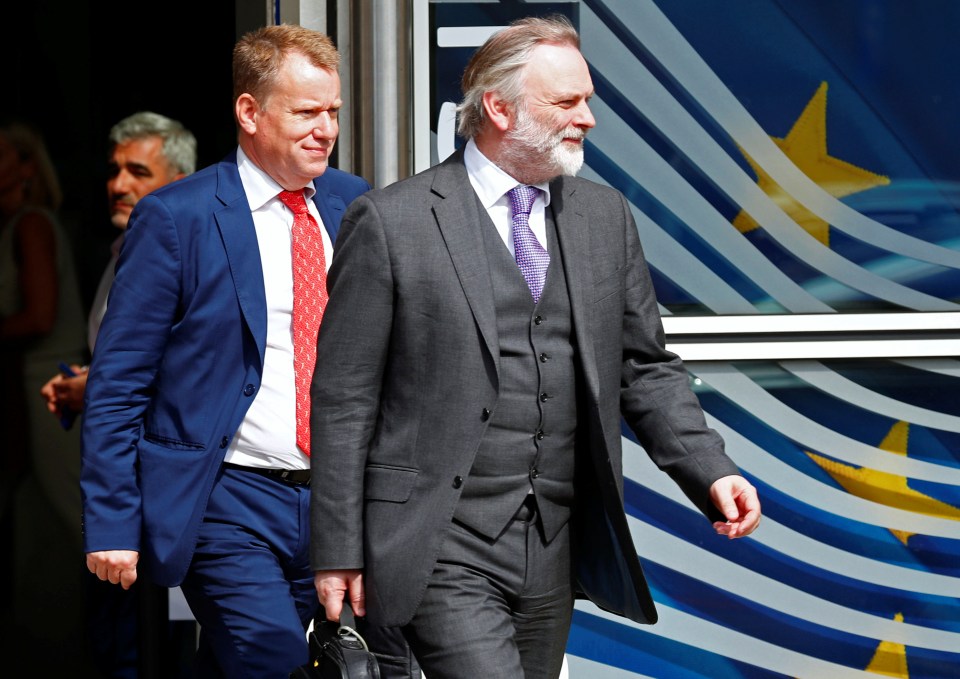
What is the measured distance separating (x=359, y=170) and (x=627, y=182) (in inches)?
32.3

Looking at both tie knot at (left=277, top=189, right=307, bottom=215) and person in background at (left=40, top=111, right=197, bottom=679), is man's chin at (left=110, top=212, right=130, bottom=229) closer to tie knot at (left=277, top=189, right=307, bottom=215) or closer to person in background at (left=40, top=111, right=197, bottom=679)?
person in background at (left=40, top=111, right=197, bottom=679)

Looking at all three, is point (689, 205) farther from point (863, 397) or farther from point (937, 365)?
point (937, 365)

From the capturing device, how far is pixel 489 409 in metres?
2.62

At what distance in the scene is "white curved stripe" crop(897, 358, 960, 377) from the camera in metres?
4.41

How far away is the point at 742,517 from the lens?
2.71 meters

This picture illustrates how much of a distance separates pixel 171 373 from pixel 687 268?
5.80 ft

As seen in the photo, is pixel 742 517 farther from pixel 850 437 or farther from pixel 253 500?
pixel 850 437

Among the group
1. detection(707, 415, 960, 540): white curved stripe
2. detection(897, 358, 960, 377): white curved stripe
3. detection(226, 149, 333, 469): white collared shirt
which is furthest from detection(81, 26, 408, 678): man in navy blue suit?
detection(897, 358, 960, 377): white curved stripe

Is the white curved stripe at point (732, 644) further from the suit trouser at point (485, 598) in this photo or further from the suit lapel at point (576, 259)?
the suit lapel at point (576, 259)

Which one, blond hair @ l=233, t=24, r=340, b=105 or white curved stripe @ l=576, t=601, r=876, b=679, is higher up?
blond hair @ l=233, t=24, r=340, b=105

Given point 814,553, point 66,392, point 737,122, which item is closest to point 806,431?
point 814,553

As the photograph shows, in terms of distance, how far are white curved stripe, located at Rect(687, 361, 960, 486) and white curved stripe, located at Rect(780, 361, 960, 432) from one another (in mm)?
112

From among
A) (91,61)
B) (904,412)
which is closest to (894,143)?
(904,412)

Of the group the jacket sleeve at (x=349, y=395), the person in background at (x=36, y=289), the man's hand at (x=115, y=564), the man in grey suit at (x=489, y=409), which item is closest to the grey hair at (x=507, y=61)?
the man in grey suit at (x=489, y=409)
